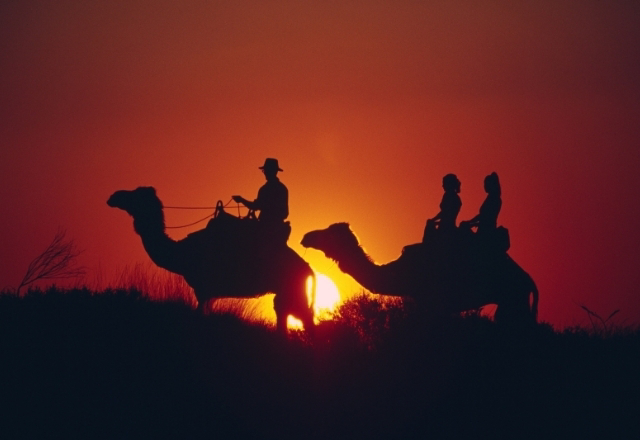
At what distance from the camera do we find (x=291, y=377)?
19125 mm

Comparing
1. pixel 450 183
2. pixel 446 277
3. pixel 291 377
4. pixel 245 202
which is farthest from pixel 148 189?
pixel 446 277

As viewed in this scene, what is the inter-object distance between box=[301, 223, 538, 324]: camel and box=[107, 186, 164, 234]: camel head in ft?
9.04

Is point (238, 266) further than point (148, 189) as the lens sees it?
No

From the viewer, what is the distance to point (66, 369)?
18.1 metres

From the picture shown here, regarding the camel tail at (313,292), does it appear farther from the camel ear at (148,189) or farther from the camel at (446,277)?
the camel ear at (148,189)

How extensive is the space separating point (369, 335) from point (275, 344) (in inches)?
65.1

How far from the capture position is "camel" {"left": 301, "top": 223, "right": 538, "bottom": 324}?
2075cm

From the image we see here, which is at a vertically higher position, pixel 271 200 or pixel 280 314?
pixel 271 200

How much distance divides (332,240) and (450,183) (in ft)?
7.73

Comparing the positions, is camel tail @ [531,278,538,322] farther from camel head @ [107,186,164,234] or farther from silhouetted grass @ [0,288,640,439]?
camel head @ [107,186,164,234]

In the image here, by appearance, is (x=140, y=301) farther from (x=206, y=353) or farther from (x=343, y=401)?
(x=343, y=401)

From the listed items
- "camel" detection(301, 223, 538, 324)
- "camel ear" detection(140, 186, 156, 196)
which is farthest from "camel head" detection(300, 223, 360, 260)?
"camel ear" detection(140, 186, 156, 196)

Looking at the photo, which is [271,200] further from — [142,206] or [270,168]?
[142,206]

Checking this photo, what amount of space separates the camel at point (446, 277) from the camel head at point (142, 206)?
108 inches
